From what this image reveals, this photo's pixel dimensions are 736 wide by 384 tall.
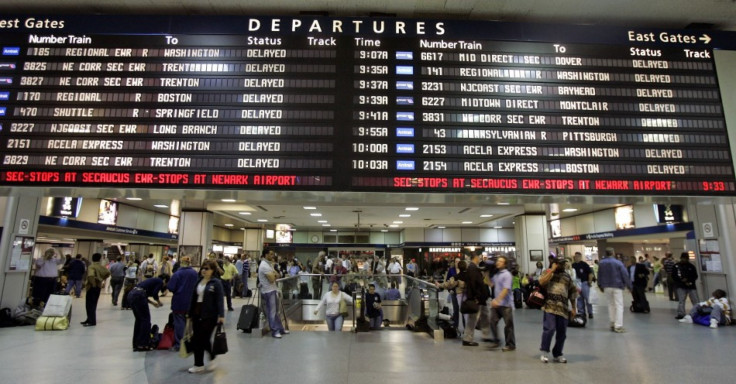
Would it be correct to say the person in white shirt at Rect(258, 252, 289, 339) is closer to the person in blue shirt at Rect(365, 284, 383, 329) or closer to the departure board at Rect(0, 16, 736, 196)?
the person in blue shirt at Rect(365, 284, 383, 329)

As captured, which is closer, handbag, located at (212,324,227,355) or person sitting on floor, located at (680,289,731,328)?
handbag, located at (212,324,227,355)

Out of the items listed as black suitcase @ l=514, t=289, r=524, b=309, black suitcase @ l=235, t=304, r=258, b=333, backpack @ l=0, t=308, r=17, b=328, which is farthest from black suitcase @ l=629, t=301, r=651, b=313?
backpack @ l=0, t=308, r=17, b=328

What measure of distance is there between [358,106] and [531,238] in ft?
51.2

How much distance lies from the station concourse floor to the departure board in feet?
8.35

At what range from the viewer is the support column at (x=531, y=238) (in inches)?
726

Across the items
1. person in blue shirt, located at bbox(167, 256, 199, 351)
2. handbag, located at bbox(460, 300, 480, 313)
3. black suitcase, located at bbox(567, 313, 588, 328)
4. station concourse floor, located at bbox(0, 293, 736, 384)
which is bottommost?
station concourse floor, located at bbox(0, 293, 736, 384)

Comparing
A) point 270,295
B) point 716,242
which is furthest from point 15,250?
point 716,242

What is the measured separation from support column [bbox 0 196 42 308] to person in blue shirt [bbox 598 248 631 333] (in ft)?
46.5

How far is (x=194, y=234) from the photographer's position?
1686 cm

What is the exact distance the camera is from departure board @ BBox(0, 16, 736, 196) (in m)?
5.36

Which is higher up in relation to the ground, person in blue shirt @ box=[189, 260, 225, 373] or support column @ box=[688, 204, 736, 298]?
support column @ box=[688, 204, 736, 298]

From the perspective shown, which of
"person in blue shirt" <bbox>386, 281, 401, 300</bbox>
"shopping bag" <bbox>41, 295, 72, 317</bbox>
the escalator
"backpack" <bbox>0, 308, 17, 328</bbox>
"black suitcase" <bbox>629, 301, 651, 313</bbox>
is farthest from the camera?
"person in blue shirt" <bbox>386, 281, 401, 300</bbox>

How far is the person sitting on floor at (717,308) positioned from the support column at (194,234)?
16498 millimetres

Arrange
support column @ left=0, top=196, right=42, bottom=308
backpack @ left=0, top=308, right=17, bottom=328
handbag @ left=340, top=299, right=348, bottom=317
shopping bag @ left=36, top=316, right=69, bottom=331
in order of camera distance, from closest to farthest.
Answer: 1. shopping bag @ left=36, top=316, right=69, bottom=331
2. backpack @ left=0, top=308, right=17, bottom=328
3. support column @ left=0, top=196, right=42, bottom=308
4. handbag @ left=340, top=299, right=348, bottom=317
